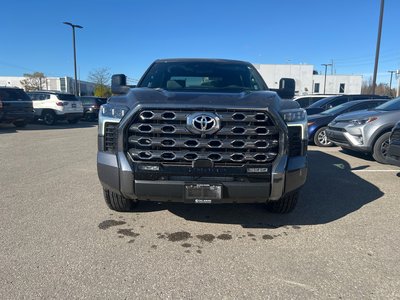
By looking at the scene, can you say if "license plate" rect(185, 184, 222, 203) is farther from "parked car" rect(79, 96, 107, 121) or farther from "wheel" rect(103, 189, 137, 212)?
"parked car" rect(79, 96, 107, 121)

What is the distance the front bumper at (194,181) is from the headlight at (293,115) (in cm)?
39

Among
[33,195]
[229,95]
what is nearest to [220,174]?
[229,95]

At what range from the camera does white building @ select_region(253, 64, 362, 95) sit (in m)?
66.6

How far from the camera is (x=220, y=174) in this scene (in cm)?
310

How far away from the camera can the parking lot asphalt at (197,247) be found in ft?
8.15

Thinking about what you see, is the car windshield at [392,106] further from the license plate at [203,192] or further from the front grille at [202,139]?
the license plate at [203,192]

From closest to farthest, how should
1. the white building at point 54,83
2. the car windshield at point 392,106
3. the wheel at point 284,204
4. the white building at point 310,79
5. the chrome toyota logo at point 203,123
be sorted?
the chrome toyota logo at point 203,123 → the wheel at point 284,204 → the car windshield at point 392,106 → the white building at point 310,79 → the white building at point 54,83

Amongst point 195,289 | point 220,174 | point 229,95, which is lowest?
point 195,289

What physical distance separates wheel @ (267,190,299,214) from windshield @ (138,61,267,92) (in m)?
1.49

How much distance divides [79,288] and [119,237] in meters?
0.90

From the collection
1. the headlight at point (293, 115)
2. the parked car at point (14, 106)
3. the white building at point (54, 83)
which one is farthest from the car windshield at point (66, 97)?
the white building at point (54, 83)

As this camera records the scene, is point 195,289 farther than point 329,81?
No

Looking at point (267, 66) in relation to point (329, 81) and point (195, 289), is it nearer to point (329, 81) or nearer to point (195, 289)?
point (329, 81)

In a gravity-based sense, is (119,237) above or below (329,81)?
below
